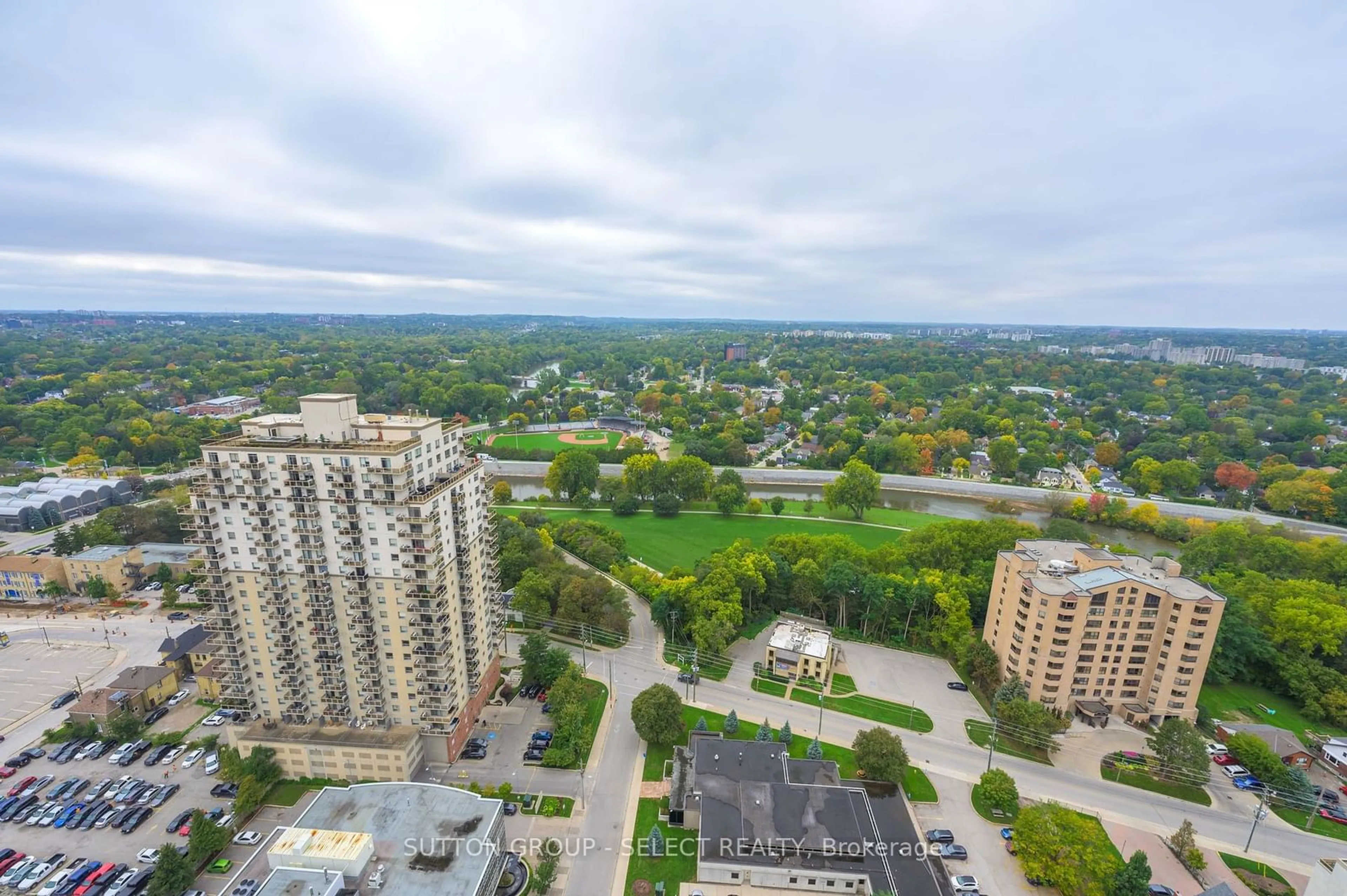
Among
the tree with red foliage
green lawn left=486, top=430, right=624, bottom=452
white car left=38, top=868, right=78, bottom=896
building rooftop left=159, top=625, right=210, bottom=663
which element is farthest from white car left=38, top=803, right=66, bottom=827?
the tree with red foliage

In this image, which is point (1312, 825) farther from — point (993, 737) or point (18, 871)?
point (18, 871)

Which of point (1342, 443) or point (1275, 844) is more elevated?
point (1342, 443)

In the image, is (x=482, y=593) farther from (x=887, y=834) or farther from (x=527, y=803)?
(x=887, y=834)

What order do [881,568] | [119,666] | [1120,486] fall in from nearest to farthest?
[119,666] < [881,568] < [1120,486]

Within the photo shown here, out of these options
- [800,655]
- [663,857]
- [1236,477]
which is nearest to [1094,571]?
[800,655]

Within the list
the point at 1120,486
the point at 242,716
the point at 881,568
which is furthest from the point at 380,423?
the point at 1120,486
